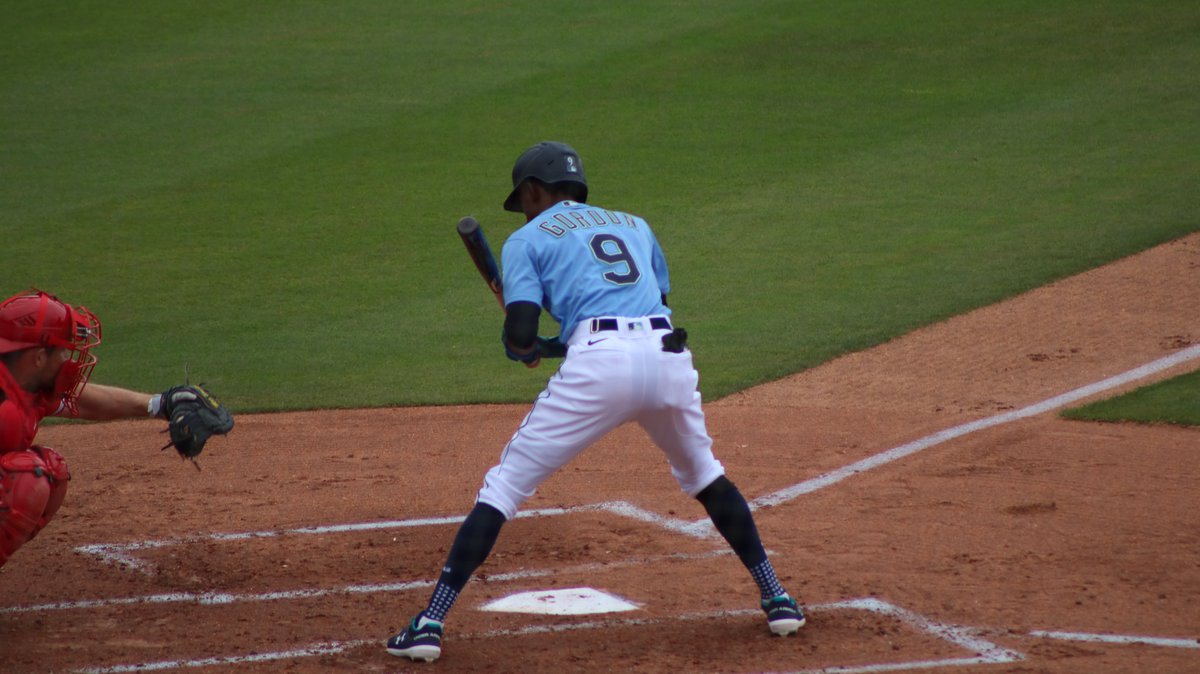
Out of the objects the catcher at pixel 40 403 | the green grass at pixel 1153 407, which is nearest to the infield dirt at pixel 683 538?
the green grass at pixel 1153 407

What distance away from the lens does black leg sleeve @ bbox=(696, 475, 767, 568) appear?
4.72 metres

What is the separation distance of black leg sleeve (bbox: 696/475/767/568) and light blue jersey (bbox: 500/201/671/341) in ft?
2.24

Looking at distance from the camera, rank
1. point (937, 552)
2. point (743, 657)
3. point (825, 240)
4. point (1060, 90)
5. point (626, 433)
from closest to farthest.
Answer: point (743, 657)
point (937, 552)
point (626, 433)
point (825, 240)
point (1060, 90)

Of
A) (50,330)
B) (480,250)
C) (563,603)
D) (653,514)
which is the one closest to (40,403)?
(50,330)

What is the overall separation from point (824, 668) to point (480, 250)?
1972 millimetres

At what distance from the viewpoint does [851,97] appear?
15320 mm

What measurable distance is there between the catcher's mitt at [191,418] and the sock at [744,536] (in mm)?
1949

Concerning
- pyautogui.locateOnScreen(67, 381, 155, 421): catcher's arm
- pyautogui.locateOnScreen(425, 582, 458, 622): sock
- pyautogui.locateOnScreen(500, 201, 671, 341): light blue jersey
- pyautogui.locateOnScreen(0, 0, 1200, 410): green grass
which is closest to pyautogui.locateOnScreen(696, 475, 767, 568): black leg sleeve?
pyautogui.locateOnScreen(500, 201, 671, 341): light blue jersey

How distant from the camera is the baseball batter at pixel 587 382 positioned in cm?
452

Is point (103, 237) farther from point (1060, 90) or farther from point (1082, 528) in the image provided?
point (1060, 90)

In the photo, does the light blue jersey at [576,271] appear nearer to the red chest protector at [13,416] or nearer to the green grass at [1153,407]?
the red chest protector at [13,416]

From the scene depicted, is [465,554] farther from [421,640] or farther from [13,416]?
[13,416]

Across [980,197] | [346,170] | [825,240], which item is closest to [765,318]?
[825,240]

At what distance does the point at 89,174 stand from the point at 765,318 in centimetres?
798
